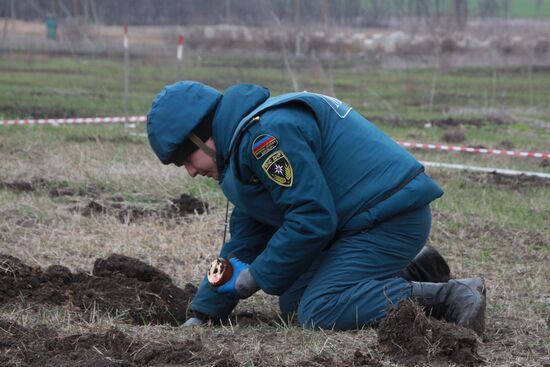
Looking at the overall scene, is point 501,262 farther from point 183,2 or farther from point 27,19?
point 183,2

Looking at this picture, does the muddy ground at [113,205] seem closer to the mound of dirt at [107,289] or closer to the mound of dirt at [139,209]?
the mound of dirt at [139,209]

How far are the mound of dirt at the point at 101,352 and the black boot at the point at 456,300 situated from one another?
1.14 m

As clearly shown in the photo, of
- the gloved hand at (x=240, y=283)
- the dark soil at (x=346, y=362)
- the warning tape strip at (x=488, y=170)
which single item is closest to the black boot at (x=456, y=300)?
the dark soil at (x=346, y=362)

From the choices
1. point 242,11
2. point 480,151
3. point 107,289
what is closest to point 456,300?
point 107,289

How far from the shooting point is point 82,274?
5.26m

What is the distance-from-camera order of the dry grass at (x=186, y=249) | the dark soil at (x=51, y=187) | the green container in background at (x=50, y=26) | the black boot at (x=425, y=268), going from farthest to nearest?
the green container in background at (x=50, y=26), the dark soil at (x=51, y=187), the black boot at (x=425, y=268), the dry grass at (x=186, y=249)

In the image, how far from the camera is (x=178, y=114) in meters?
4.16

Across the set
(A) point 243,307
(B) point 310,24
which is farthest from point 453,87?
(A) point 243,307

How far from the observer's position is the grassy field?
4266mm

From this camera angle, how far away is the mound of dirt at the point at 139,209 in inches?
277

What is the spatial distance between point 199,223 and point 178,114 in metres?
2.64

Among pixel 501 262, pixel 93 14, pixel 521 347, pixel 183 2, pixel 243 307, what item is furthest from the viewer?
pixel 183 2

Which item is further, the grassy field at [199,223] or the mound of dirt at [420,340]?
the grassy field at [199,223]

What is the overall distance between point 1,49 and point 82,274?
48.2 feet
